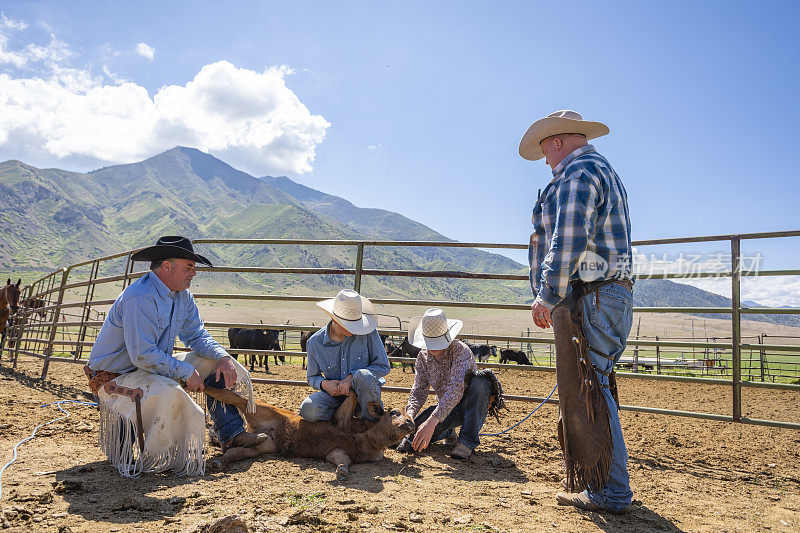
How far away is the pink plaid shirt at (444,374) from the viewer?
11.6 ft

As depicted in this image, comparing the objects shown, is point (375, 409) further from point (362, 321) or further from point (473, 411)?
point (473, 411)

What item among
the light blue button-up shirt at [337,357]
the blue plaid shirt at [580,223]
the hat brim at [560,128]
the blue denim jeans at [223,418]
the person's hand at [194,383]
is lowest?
the blue denim jeans at [223,418]

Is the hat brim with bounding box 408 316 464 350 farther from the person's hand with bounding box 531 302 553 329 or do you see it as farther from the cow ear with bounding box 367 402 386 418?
the person's hand with bounding box 531 302 553 329

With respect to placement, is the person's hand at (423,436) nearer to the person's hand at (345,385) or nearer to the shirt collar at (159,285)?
the person's hand at (345,385)

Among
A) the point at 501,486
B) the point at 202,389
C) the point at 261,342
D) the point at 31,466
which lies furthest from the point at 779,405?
the point at 261,342

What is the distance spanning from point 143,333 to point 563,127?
2.62 metres

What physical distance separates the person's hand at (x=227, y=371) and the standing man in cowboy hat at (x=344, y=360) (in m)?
0.49

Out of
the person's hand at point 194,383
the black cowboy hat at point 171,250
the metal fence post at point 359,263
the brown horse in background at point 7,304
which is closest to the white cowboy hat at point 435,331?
the person's hand at point 194,383

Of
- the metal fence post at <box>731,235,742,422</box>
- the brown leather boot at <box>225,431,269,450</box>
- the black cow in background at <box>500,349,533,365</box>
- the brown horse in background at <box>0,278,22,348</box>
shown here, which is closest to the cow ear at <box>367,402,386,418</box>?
the brown leather boot at <box>225,431,269,450</box>

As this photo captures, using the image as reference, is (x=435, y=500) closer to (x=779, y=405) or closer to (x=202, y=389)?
(x=202, y=389)

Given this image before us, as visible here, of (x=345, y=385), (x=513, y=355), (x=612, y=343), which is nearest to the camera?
(x=612, y=343)

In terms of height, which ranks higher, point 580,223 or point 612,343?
point 580,223

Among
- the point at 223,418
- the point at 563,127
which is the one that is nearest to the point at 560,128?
the point at 563,127

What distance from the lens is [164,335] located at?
3.21 meters
